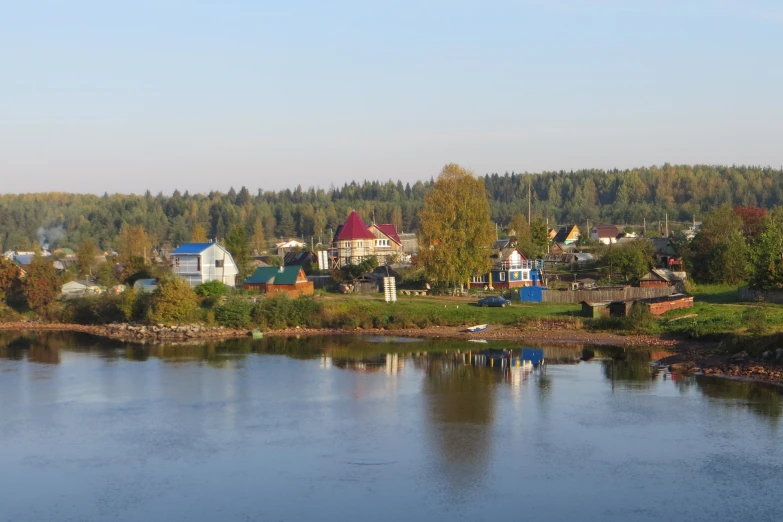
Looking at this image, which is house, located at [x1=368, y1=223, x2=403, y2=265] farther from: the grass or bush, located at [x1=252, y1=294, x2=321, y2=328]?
bush, located at [x1=252, y1=294, x2=321, y2=328]

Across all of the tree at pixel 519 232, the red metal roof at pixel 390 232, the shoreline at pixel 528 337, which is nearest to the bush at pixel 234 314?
the shoreline at pixel 528 337

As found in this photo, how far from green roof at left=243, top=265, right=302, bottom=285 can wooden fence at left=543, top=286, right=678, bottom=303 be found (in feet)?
37.0

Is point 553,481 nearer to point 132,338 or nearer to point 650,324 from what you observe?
point 650,324

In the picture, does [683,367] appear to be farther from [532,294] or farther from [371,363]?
[532,294]

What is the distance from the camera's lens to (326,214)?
101750 millimetres

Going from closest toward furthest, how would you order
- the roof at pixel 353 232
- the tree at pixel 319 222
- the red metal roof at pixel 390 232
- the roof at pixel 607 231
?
the roof at pixel 353 232, the red metal roof at pixel 390 232, the roof at pixel 607 231, the tree at pixel 319 222

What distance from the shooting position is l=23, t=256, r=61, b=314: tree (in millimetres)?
40469

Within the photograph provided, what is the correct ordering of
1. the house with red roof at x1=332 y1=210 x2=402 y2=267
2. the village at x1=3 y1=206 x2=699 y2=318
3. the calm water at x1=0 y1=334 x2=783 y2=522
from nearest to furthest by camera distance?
the calm water at x1=0 y1=334 x2=783 y2=522 → the village at x1=3 y1=206 x2=699 y2=318 → the house with red roof at x1=332 y1=210 x2=402 y2=267

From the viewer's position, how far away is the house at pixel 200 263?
136 ft

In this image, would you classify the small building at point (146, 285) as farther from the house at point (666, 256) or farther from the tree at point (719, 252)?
the house at point (666, 256)

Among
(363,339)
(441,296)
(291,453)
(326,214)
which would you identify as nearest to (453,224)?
(441,296)

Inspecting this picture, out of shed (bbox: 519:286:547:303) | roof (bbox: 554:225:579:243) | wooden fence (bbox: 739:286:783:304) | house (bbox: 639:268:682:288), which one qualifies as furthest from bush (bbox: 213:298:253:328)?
roof (bbox: 554:225:579:243)

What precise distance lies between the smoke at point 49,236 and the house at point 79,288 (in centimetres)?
4737

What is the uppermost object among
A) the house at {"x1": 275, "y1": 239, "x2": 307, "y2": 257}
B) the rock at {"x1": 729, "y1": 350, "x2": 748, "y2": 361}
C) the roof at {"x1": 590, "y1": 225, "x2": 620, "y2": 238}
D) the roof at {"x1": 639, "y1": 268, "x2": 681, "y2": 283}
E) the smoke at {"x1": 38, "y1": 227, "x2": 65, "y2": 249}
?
the smoke at {"x1": 38, "y1": 227, "x2": 65, "y2": 249}
